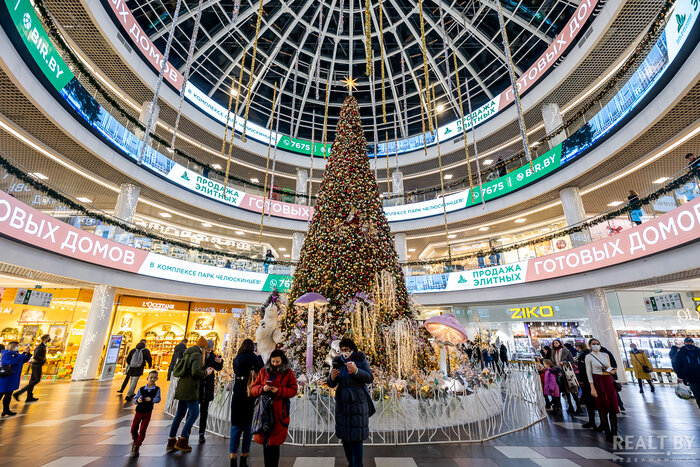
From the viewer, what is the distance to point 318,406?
4.88 meters

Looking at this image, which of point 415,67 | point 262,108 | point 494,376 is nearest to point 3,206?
point 494,376

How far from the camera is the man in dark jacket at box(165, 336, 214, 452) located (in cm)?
405

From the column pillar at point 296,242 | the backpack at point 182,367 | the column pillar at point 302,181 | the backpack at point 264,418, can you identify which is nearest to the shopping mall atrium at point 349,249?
the backpack at point 264,418

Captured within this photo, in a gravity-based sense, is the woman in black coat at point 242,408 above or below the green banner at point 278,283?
below

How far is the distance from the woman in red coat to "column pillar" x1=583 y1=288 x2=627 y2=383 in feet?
44.6

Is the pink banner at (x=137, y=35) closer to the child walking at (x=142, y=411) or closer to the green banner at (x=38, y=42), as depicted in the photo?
the green banner at (x=38, y=42)

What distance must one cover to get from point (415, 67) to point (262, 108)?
1274cm

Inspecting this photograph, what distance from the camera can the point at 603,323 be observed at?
1181 cm

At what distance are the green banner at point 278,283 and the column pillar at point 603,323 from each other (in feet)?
43.9

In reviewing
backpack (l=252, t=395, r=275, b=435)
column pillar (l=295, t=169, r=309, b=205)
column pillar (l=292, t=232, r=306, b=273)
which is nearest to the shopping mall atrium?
backpack (l=252, t=395, r=275, b=435)

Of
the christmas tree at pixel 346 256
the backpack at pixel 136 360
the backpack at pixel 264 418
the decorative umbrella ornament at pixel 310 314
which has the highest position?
the christmas tree at pixel 346 256

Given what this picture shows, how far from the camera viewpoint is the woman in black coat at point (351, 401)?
2.95 meters

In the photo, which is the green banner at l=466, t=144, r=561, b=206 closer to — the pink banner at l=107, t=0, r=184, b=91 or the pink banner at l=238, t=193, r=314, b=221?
the pink banner at l=238, t=193, r=314, b=221

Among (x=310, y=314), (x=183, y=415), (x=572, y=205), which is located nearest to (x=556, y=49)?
(x=572, y=205)
